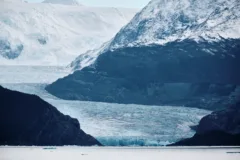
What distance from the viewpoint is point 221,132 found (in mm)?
61000

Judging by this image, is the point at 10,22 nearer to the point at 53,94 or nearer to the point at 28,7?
the point at 28,7

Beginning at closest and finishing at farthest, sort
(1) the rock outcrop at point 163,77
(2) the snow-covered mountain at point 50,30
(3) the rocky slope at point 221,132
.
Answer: (3) the rocky slope at point 221,132, (1) the rock outcrop at point 163,77, (2) the snow-covered mountain at point 50,30

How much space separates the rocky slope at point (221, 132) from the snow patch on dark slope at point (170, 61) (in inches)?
898

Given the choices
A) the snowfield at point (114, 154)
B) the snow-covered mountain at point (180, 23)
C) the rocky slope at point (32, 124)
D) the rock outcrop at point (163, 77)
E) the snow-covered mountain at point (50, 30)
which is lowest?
the snowfield at point (114, 154)

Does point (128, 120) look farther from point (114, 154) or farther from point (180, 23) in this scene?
point (180, 23)

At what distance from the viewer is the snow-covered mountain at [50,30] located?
14888 cm

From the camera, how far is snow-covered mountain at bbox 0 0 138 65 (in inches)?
5861

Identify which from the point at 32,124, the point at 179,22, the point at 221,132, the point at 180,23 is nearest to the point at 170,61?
the point at 180,23

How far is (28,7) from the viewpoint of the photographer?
166m

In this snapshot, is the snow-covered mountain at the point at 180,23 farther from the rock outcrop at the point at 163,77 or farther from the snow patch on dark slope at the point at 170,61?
the rock outcrop at the point at 163,77

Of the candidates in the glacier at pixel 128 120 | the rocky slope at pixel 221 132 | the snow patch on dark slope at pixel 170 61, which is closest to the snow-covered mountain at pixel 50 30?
the snow patch on dark slope at pixel 170 61

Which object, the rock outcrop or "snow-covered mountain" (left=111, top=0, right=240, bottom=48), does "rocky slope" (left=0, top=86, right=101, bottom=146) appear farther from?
"snow-covered mountain" (left=111, top=0, right=240, bottom=48)

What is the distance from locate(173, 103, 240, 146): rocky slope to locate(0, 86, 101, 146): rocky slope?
9.64 meters

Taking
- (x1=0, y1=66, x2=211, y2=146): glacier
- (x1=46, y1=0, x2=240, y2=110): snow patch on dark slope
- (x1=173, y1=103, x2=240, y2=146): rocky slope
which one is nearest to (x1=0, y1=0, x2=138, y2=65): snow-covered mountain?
(x1=46, y1=0, x2=240, y2=110): snow patch on dark slope
